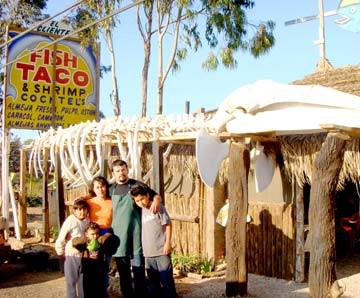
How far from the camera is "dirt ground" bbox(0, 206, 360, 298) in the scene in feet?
22.8

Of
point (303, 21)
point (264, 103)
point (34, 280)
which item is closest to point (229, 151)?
point (264, 103)

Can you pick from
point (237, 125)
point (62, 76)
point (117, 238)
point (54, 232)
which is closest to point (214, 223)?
point (237, 125)

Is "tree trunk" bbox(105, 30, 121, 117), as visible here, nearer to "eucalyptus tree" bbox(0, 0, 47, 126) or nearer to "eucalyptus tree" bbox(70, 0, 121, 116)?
"eucalyptus tree" bbox(70, 0, 121, 116)

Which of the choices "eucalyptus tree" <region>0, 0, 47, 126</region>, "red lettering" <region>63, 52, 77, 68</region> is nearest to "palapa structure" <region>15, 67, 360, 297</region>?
"red lettering" <region>63, 52, 77, 68</region>

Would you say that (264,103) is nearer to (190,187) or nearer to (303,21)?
(190,187)

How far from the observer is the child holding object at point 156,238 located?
19.3 feet

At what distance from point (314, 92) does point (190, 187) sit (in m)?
3.85

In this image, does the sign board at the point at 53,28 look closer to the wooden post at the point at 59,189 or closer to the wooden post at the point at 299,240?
the wooden post at the point at 59,189

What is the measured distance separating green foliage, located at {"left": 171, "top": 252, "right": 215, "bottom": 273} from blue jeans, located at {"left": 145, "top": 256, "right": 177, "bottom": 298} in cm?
226

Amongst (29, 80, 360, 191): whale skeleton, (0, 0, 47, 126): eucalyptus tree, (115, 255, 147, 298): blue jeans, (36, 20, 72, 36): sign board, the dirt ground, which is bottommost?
the dirt ground

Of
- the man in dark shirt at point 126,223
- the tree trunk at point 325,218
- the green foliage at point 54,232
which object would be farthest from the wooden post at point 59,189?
the tree trunk at point 325,218

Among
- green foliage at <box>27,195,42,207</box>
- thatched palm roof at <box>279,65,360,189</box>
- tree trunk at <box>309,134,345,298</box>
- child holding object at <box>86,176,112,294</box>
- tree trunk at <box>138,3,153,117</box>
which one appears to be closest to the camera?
tree trunk at <box>309,134,345,298</box>

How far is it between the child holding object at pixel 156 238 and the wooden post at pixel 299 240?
2564mm

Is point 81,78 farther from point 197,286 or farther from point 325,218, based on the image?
point 325,218
